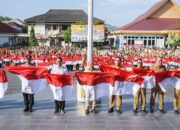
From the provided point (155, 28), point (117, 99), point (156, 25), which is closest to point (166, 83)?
point (117, 99)

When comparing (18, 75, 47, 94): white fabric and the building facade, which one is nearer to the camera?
(18, 75, 47, 94): white fabric

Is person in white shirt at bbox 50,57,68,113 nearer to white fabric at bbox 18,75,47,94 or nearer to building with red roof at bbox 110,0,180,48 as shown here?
white fabric at bbox 18,75,47,94

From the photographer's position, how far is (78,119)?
39.8 feet

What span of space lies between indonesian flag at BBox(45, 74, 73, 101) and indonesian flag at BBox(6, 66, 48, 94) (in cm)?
37

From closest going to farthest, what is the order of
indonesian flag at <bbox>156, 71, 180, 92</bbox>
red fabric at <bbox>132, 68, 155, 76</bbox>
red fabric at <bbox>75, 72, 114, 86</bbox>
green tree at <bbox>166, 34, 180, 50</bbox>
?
red fabric at <bbox>75, 72, 114, 86</bbox> < red fabric at <bbox>132, 68, 155, 76</bbox> < indonesian flag at <bbox>156, 71, 180, 92</bbox> < green tree at <bbox>166, 34, 180, 50</bbox>

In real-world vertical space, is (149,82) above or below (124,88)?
above

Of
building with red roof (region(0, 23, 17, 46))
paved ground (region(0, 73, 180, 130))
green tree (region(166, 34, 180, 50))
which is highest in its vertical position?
building with red roof (region(0, 23, 17, 46))

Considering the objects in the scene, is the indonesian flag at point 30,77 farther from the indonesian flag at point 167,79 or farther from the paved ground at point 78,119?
the indonesian flag at point 167,79

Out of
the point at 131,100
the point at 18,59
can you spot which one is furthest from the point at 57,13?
the point at 131,100

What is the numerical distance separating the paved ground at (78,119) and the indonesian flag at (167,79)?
2.78 ft

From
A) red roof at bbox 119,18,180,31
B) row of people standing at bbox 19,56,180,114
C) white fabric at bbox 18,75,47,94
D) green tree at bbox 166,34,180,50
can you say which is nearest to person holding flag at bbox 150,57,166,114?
row of people standing at bbox 19,56,180,114

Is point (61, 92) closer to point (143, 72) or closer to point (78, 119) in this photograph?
point (78, 119)

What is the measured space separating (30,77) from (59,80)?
0.95 meters

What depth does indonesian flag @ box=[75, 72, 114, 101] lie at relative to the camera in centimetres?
1289
